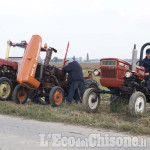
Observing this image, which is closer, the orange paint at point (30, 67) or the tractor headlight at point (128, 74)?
the tractor headlight at point (128, 74)

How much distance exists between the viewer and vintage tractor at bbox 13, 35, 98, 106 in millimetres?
8844

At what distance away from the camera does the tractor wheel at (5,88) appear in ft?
32.3

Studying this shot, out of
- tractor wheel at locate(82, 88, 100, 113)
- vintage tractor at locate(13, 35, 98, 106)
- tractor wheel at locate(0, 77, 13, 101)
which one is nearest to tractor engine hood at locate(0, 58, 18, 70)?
tractor wheel at locate(0, 77, 13, 101)

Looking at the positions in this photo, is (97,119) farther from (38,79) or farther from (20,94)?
(20,94)

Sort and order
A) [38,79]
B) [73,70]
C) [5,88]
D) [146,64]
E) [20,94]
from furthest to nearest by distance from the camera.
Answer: [5,88]
[73,70]
[20,94]
[38,79]
[146,64]

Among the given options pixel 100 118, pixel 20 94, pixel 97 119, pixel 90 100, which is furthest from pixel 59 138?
pixel 20 94

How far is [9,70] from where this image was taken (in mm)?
10867

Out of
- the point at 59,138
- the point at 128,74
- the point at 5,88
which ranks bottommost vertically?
the point at 59,138

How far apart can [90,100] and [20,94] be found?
2.75 meters

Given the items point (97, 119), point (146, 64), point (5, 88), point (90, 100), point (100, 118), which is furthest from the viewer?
point (5, 88)

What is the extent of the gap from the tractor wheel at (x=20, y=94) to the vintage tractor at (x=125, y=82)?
2.67 m

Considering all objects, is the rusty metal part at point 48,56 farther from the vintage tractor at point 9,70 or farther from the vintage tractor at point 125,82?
the vintage tractor at point 125,82

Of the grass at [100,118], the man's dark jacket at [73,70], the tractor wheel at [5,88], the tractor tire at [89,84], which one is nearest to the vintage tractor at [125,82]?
the grass at [100,118]

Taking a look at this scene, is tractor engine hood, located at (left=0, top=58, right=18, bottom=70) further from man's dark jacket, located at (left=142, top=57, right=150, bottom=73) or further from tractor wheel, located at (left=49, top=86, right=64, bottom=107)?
man's dark jacket, located at (left=142, top=57, right=150, bottom=73)
